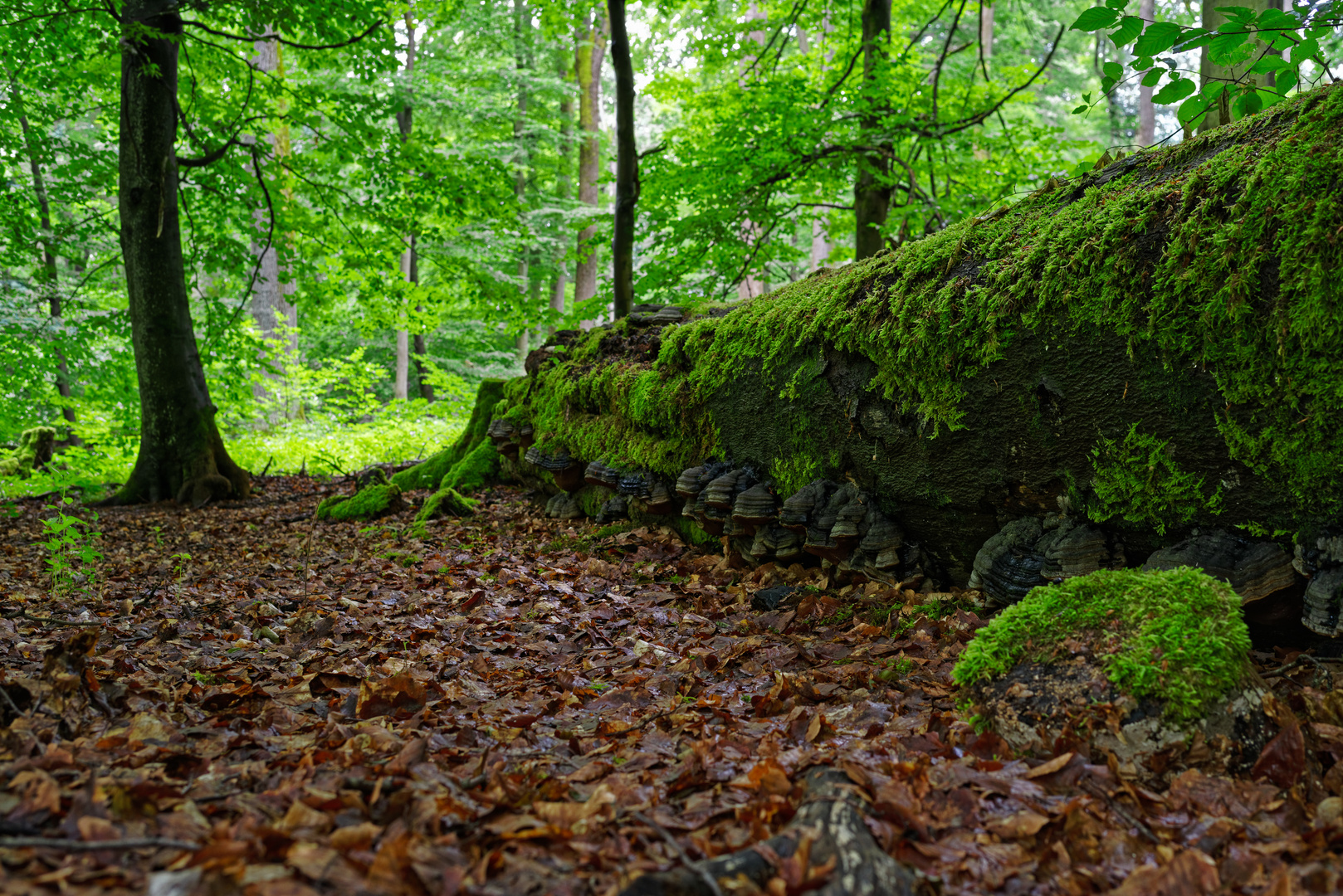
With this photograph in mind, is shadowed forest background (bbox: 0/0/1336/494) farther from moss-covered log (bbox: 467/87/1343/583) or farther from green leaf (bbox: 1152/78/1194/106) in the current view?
moss-covered log (bbox: 467/87/1343/583)

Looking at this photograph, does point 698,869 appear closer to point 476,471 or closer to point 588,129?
point 476,471

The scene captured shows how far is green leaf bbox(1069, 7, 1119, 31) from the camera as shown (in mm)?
2660

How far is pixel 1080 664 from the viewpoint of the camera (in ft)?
7.71

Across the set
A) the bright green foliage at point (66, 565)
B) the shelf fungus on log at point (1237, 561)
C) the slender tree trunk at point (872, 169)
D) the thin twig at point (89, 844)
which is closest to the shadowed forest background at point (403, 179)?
the slender tree trunk at point (872, 169)

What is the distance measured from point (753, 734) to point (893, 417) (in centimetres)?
199

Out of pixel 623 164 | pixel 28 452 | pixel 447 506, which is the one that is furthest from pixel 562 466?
pixel 28 452

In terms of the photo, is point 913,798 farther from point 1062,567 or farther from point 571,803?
point 1062,567

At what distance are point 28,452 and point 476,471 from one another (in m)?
8.72

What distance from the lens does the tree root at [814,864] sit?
4.72 ft

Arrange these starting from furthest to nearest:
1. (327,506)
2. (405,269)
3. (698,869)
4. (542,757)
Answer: (405,269) < (327,506) < (542,757) < (698,869)

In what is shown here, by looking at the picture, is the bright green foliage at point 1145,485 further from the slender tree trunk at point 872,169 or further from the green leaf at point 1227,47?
the slender tree trunk at point 872,169

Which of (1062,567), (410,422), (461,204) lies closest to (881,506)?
(1062,567)

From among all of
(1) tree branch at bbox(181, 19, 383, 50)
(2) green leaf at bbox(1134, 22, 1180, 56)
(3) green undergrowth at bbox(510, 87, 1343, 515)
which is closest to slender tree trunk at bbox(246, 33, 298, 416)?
(1) tree branch at bbox(181, 19, 383, 50)

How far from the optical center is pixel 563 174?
22844mm
